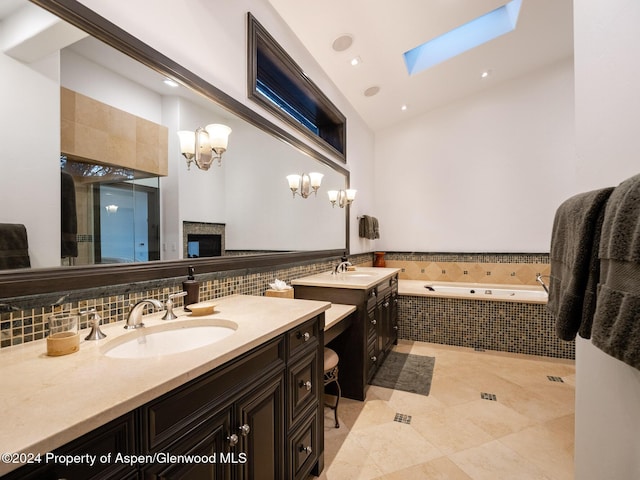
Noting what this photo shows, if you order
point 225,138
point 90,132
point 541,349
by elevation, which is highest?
point 225,138

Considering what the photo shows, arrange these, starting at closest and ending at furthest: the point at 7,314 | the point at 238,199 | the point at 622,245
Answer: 1. the point at 622,245
2. the point at 7,314
3. the point at 238,199

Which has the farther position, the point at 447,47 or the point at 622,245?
the point at 447,47

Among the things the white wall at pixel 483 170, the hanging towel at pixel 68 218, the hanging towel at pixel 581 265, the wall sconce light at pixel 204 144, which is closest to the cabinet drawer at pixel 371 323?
the hanging towel at pixel 581 265

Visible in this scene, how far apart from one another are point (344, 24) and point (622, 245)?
252cm

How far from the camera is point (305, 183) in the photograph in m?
2.69

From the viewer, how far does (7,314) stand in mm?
894

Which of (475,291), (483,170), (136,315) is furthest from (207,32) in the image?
(475,291)

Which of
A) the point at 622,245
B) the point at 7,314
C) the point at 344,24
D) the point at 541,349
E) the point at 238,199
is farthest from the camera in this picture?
the point at 541,349

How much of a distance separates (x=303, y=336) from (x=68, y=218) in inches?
41.7

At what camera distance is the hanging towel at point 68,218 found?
3.34 feet

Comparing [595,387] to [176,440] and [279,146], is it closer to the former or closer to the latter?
[176,440]

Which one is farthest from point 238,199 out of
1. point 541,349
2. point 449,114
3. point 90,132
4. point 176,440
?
point 449,114

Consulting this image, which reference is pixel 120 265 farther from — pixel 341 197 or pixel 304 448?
pixel 341 197

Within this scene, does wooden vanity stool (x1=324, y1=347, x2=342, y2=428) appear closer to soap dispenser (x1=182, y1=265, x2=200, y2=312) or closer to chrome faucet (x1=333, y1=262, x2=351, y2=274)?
soap dispenser (x1=182, y1=265, x2=200, y2=312)
